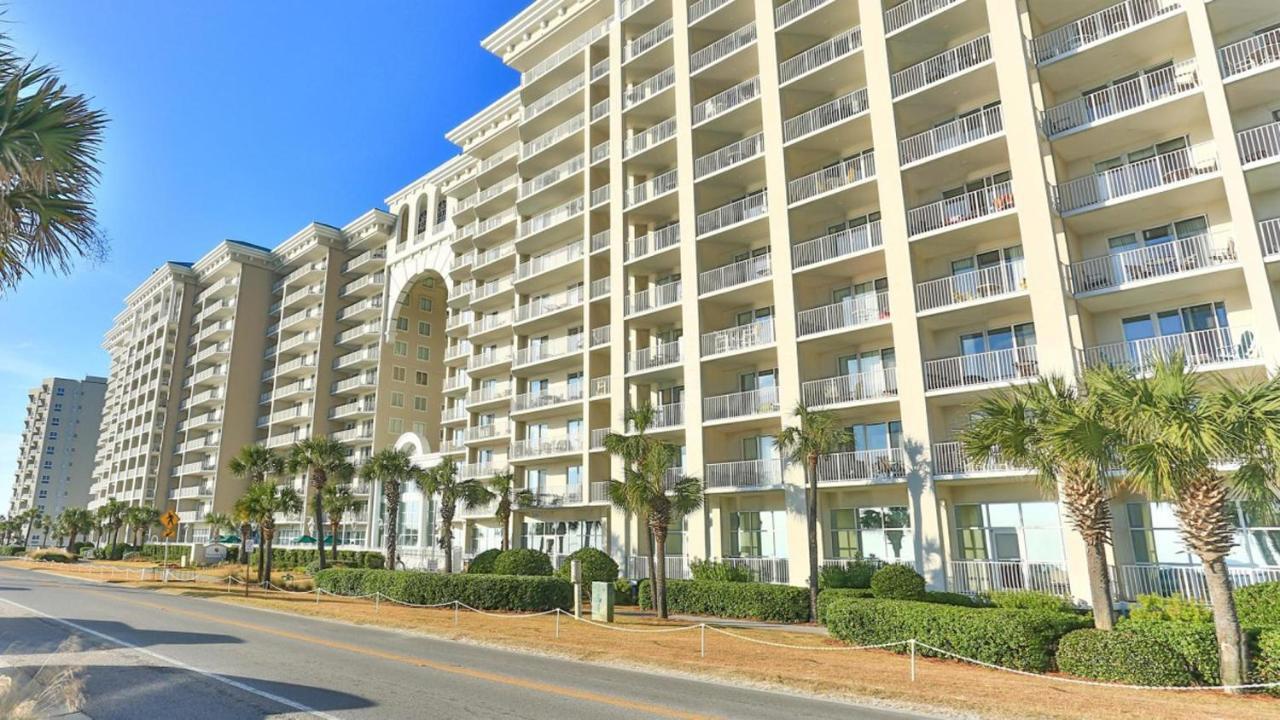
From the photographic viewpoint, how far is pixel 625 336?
36.3 metres

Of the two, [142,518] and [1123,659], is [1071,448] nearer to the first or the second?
[1123,659]

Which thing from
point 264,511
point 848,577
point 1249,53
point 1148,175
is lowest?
point 848,577

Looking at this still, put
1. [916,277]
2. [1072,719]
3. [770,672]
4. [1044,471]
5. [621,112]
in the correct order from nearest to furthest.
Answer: [1072,719] < [770,672] < [1044,471] < [916,277] < [621,112]

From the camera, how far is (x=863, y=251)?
27672 mm

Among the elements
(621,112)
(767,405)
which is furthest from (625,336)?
(621,112)

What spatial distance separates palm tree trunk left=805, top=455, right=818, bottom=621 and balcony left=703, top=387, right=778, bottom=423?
5015mm

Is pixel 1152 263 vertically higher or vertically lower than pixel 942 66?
lower

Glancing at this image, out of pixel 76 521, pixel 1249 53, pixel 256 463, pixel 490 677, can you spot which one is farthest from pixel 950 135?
pixel 76 521

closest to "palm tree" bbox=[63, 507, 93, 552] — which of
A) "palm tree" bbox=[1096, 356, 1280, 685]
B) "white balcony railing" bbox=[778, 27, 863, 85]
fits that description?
"white balcony railing" bbox=[778, 27, 863, 85]

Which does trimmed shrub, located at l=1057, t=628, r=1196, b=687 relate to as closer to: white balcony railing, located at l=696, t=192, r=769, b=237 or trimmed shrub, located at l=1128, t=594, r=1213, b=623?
trimmed shrub, located at l=1128, t=594, r=1213, b=623

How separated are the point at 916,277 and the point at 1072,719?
19094 mm

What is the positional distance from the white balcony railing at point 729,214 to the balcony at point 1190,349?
15.5m

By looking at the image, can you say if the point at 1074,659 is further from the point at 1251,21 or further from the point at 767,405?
the point at 1251,21

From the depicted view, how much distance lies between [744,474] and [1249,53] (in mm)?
22155
